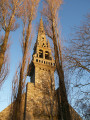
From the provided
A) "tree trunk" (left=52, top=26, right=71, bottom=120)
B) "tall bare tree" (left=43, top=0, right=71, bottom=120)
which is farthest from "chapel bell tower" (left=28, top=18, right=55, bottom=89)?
"tree trunk" (left=52, top=26, right=71, bottom=120)

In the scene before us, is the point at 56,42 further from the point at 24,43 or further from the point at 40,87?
the point at 40,87

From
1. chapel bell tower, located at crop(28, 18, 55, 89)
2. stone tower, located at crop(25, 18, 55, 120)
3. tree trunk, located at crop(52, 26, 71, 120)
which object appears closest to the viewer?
tree trunk, located at crop(52, 26, 71, 120)

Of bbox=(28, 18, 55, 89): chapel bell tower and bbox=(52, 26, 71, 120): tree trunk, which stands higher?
bbox=(28, 18, 55, 89): chapel bell tower

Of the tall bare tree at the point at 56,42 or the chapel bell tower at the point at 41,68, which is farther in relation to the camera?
the chapel bell tower at the point at 41,68

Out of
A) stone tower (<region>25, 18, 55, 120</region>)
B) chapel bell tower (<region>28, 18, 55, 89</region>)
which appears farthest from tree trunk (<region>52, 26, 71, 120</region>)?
chapel bell tower (<region>28, 18, 55, 89</region>)

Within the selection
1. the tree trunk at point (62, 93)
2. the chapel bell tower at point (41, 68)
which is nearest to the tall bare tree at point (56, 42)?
the tree trunk at point (62, 93)

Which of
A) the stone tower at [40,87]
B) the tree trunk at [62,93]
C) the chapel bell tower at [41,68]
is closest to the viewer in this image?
the tree trunk at [62,93]

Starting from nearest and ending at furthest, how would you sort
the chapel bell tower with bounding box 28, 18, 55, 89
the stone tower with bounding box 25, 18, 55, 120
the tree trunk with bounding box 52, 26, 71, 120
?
the tree trunk with bounding box 52, 26, 71, 120, the stone tower with bounding box 25, 18, 55, 120, the chapel bell tower with bounding box 28, 18, 55, 89

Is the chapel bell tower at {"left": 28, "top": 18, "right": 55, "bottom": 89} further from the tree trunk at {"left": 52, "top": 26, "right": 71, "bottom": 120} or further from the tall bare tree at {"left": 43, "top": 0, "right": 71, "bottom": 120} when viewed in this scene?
the tree trunk at {"left": 52, "top": 26, "right": 71, "bottom": 120}

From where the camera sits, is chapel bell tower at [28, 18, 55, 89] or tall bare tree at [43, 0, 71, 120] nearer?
tall bare tree at [43, 0, 71, 120]

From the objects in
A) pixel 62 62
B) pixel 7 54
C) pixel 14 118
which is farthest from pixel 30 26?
pixel 14 118

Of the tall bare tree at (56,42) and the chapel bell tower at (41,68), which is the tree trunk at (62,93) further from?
the chapel bell tower at (41,68)

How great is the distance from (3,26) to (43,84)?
324 inches

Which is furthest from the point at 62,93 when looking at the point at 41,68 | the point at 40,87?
the point at 41,68
